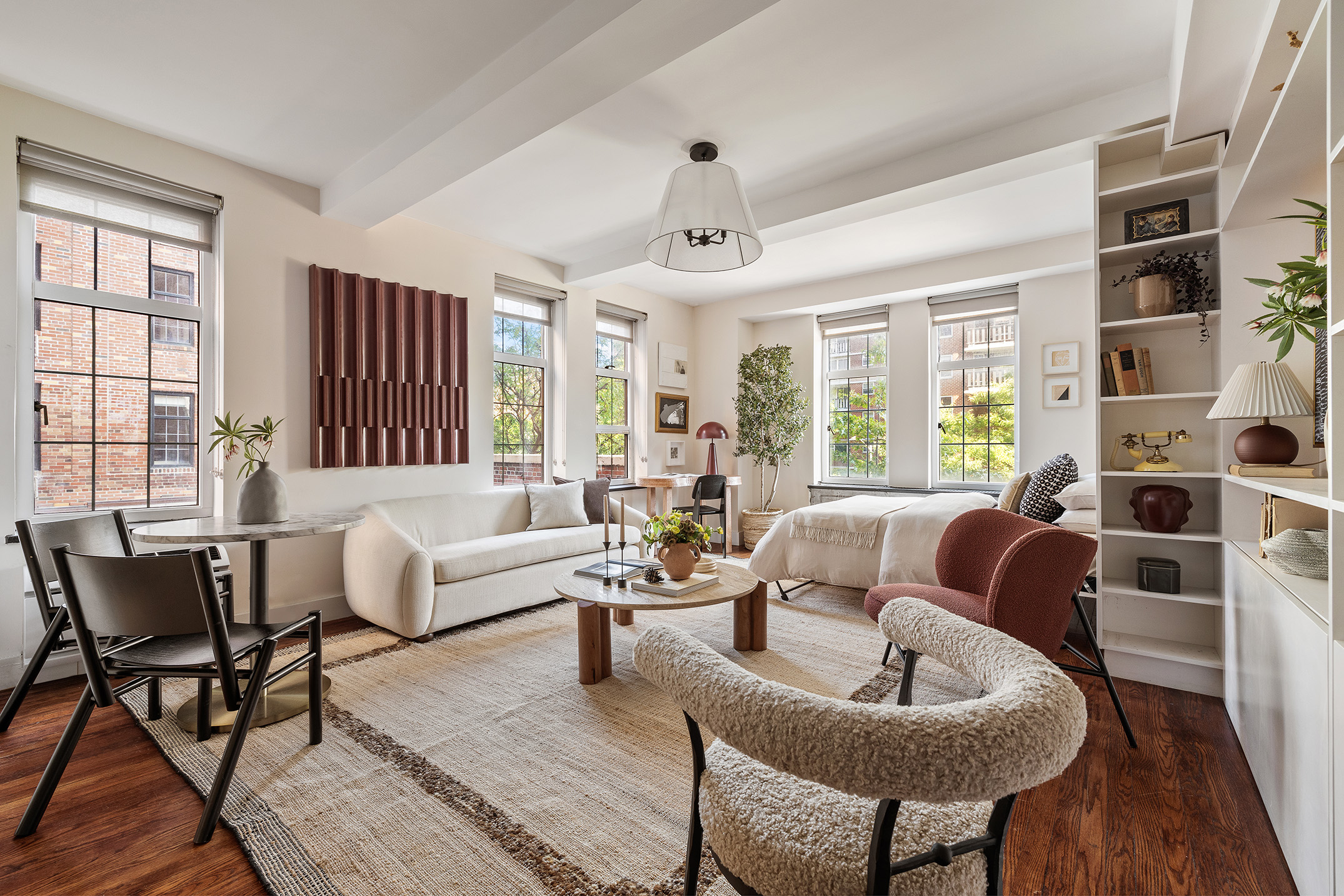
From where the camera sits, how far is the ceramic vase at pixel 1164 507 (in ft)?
8.48

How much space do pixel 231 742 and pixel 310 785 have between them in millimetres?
286

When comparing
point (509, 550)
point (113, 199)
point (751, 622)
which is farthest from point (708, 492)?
point (113, 199)

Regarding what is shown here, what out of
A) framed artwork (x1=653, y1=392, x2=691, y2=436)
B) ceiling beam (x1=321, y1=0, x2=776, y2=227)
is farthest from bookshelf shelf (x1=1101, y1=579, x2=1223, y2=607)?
framed artwork (x1=653, y1=392, x2=691, y2=436)

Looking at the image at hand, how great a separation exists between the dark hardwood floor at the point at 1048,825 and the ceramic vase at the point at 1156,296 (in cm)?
171

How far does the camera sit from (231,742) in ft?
5.55

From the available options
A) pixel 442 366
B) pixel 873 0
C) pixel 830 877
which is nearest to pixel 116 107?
pixel 442 366

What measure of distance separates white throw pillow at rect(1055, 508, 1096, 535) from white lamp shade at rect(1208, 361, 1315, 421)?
1.11m

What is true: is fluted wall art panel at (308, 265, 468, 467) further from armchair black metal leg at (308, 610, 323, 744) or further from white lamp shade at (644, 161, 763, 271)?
white lamp shade at (644, 161, 763, 271)

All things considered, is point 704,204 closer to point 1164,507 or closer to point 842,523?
point 842,523

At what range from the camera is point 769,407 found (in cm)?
592

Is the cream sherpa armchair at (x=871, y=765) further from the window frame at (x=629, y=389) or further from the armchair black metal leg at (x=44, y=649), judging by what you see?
the window frame at (x=629, y=389)

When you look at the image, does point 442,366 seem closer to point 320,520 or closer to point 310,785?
point 320,520

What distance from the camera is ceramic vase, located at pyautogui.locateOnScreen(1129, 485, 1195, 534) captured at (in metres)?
2.59

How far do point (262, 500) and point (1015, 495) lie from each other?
388cm
